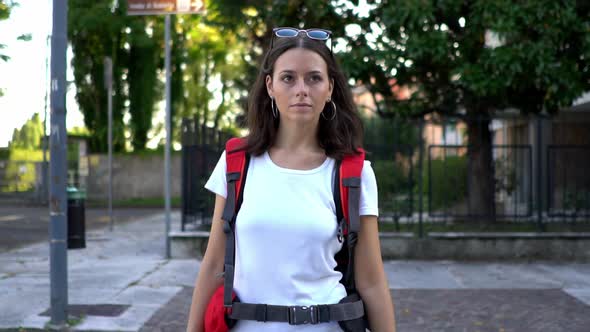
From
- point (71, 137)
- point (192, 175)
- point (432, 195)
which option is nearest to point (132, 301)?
point (192, 175)

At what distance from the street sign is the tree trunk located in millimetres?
4580

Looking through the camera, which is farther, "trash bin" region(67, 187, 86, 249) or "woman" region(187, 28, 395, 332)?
"trash bin" region(67, 187, 86, 249)

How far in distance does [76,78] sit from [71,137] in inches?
139

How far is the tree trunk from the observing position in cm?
1234

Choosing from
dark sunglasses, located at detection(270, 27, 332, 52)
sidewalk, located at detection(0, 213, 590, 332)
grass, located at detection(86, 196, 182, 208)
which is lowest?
sidewalk, located at detection(0, 213, 590, 332)

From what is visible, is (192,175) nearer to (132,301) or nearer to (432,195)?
(432,195)

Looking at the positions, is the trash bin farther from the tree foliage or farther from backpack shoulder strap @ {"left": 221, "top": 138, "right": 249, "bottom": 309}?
backpack shoulder strap @ {"left": 221, "top": 138, "right": 249, "bottom": 309}

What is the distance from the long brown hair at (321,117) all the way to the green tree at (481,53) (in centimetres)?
974

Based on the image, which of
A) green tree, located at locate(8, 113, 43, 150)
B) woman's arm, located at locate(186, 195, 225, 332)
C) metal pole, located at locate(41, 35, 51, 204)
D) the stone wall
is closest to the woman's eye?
woman's arm, located at locate(186, 195, 225, 332)

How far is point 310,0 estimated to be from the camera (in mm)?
13016

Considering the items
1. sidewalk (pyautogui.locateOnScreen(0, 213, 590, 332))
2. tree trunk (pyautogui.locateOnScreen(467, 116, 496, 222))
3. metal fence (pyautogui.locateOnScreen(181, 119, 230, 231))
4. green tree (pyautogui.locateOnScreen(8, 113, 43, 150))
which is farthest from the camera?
green tree (pyautogui.locateOnScreen(8, 113, 43, 150))

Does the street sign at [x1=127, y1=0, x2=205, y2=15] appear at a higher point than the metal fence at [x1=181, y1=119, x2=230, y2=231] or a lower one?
higher

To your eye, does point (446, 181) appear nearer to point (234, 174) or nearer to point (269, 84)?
point (269, 84)

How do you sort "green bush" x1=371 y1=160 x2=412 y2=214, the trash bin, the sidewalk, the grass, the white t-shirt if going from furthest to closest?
the grass
the trash bin
"green bush" x1=371 y1=160 x2=412 y2=214
the sidewalk
the white t-shirt
